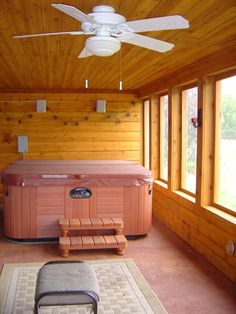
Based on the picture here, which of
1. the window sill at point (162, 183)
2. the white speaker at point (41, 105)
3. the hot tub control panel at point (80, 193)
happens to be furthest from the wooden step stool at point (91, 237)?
the white speaker at point (41, 105)

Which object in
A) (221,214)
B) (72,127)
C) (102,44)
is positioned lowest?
(221,214)

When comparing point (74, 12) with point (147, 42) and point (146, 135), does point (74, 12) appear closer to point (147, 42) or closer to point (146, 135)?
point (147, 42)

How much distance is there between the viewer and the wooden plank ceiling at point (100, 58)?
233 cm

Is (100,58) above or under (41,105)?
above

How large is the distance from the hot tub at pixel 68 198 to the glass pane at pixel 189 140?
0.53m

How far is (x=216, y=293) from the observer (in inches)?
131

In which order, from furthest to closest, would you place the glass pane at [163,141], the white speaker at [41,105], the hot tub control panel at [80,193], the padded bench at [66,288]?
1. the white speaker at [41,105]
2. the glass pane at [163,141]
3. the hot tub control panel at [80,193]
4. the padded bench at [66,288]

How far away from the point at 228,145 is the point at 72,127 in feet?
11.8

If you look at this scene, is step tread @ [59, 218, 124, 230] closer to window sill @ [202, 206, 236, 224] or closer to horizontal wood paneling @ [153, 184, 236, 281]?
horizontal wood paneling @ [153, 184, 236, 281]

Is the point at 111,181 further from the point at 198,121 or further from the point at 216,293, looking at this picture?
the point at 216,293

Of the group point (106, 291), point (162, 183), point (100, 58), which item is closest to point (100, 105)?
point (162, 183)

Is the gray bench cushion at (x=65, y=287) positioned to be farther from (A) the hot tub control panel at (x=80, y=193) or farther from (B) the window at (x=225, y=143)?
(A) the hot tub control panel at (x=80, y=193)

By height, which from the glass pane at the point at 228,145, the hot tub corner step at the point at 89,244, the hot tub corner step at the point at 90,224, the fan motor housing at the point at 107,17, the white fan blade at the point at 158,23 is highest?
the fan motor housing at the point at 107,17

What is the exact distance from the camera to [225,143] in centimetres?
400
